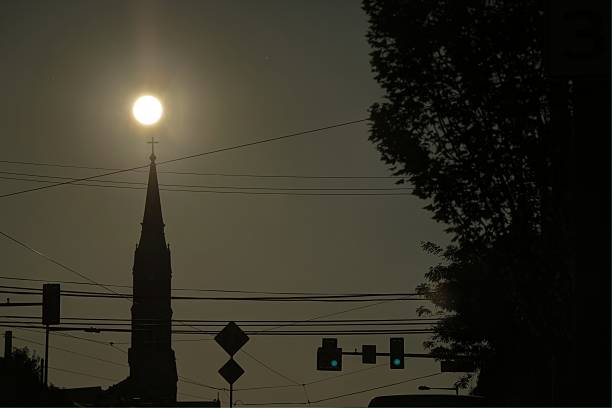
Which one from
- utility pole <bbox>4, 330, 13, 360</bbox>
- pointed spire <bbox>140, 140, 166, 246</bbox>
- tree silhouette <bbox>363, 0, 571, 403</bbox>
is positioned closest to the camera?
→ tree silhouette <bbox>363, 0, 571, 403</bbox>

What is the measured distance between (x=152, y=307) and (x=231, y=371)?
9344cm

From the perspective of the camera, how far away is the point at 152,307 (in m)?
110

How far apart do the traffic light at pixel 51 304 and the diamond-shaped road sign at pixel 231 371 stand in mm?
16399

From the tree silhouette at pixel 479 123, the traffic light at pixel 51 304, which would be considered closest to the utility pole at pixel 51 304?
the traffic light at pixel 51 304

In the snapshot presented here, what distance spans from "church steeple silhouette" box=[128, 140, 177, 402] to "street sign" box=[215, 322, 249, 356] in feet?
268

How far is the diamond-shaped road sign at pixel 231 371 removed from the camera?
1870 centimetres

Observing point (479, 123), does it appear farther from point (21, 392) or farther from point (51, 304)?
point (21, 392)

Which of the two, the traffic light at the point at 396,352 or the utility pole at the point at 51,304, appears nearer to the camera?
the utility pole at the point at 51,304

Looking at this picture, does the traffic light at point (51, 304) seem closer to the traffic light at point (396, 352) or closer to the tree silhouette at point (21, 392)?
the tree silhouette at point (21, 392)

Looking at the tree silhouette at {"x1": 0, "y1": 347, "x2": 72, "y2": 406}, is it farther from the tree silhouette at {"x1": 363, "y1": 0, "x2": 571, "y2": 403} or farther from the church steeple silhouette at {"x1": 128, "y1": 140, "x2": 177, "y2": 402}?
the church steeple silhouette at {"x1": 128, "y1": 140, "x2": 177, "y2": 402}

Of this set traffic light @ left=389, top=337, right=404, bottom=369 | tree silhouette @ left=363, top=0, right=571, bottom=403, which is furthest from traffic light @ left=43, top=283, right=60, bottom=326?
tree silhouette @ left=363, top=0, right=571, bottom=403

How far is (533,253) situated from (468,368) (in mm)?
31442

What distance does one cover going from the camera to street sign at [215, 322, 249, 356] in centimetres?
1834

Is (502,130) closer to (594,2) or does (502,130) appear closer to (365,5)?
(365,5)
